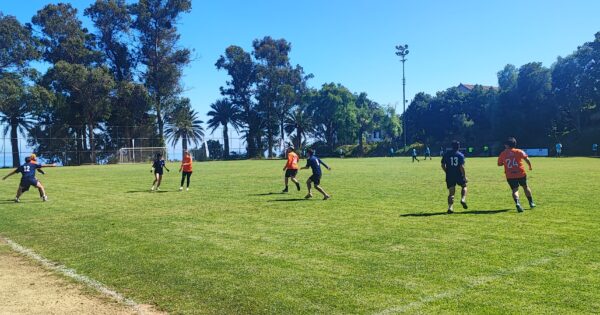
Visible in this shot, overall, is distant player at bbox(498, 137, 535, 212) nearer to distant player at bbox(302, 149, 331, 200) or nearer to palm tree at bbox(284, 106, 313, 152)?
distant player at bbox(302, 149, 331, 200)

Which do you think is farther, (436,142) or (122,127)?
(436,142)

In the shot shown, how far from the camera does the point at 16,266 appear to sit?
25.5ft

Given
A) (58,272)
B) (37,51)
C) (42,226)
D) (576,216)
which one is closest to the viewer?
(58,272)

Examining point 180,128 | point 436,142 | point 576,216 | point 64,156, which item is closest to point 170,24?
point 180,128

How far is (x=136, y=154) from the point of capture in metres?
67.1

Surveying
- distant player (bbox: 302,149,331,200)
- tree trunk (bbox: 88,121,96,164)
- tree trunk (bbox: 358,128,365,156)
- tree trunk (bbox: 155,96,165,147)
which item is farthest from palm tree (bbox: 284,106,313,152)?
distant player (bbox: 302,149,331,200)

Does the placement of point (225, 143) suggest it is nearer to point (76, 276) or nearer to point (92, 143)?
point (92, 143)

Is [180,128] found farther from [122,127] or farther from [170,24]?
[170,24]

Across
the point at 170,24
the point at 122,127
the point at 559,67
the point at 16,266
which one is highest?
the point at 170,24

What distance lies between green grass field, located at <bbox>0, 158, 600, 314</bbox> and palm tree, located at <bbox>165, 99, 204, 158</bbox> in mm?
56151

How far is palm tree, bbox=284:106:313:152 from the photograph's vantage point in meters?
88.7

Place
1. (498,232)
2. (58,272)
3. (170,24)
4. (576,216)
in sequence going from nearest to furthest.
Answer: (58,272) < (498,232) < (576,216) < (170,24)

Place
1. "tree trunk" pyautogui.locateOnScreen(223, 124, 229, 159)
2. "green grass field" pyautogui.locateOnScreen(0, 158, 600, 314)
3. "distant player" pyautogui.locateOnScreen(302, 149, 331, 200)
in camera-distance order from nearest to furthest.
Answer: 1. "green grass field" pyautogui.locateOnScreen(0, 158, 600, 314)
2. "distant player" pyautogui.locateOnScreen(302, 149, 331, 200)
3. "tree trunk" pyautogui.locateOnScreen(223, 124, 229, 159)

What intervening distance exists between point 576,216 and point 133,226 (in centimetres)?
998
